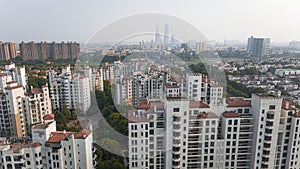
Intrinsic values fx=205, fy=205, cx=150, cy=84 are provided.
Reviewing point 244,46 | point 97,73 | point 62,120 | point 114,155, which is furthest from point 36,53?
→ point 244,46

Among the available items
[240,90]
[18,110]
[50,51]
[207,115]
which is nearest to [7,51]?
[50,51]

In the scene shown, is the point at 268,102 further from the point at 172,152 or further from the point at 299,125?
the point at 172,152

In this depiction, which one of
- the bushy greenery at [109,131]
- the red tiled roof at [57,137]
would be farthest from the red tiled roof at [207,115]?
the red tiled roof at [57,137]

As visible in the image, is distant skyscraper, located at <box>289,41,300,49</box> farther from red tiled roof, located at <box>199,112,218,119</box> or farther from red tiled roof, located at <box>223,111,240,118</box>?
red tiled roof, located at <box>199,112,218,119</box>

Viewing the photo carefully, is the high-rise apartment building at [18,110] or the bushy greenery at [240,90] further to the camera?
the bushy greenery at [240,90]

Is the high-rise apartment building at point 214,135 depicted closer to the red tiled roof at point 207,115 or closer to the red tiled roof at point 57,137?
the red tiled roof at point 207,115
